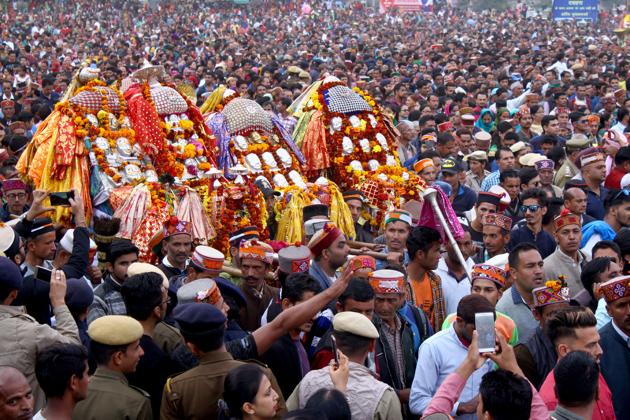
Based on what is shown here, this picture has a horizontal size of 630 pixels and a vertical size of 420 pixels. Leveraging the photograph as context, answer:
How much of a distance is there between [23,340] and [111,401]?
0.57 m

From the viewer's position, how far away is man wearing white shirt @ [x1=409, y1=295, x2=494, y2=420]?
512cm

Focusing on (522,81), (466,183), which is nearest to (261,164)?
(466,183)

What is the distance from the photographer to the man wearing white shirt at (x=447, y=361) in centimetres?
512

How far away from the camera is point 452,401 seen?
440 cm

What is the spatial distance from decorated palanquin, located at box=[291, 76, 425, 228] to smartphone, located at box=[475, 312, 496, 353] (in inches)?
217

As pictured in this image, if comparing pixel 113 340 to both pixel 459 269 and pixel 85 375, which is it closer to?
pixel 85 375

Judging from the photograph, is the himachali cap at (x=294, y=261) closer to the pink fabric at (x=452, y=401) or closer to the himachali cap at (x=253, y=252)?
the himachali cap at (x=253, y=252)

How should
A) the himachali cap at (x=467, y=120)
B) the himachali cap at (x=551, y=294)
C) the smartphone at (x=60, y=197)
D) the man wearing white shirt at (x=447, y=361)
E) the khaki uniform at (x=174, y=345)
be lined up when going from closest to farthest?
1. the khaki uniform at (x=174, y=345)
2. the man wearing white shirt at (x=447, y=361)
3. the himachali cap at (x=551, y=294)
4. the smartphone at (x=60, y=197)
5. the himachali cap at (x=467, y=120)

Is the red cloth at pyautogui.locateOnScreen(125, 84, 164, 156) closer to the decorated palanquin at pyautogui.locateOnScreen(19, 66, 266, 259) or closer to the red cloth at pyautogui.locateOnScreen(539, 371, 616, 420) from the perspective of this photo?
the decorated palanquin at pyautogui.locateOnScreen(19, 66, 266, 259)

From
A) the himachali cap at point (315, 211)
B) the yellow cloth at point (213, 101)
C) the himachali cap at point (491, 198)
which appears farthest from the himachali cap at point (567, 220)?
the yellow cloth at point (213, 101)

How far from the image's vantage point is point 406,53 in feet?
83.8

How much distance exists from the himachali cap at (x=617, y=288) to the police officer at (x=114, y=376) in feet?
8.44

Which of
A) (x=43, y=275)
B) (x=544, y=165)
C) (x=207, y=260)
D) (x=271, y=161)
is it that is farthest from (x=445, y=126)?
(x=43, y=275)

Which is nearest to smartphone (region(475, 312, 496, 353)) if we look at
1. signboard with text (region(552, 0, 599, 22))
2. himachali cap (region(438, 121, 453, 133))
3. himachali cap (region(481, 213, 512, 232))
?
himachali cap (region(481, 213, 512, 232))
